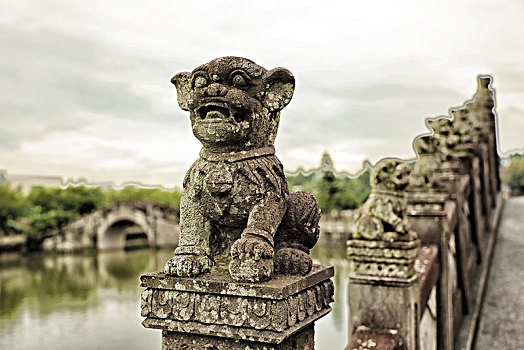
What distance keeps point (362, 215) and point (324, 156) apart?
37683mm

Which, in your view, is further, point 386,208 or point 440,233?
point 440,233

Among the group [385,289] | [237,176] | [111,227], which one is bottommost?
[111,227]

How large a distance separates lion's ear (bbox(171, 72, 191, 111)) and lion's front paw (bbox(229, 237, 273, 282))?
77cm

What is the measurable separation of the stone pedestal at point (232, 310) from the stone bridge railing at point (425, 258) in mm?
1408

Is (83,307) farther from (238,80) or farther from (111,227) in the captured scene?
(111,227)

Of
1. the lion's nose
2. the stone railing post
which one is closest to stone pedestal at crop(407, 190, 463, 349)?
the stone railing post

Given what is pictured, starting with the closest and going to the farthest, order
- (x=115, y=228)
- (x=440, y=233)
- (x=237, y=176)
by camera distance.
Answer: (x=237, y=176) → (x=440, y=233) → (x=115, y=228)

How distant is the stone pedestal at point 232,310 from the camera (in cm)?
195

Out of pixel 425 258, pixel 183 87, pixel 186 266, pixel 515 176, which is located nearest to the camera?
pixel 186 266

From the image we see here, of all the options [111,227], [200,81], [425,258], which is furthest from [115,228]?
[200,81]

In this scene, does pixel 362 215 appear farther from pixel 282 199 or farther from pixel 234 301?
pixel 234 301

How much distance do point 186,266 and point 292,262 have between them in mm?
472

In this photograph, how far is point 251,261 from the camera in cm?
206

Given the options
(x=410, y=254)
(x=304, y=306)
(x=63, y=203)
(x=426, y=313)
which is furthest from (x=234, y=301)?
(x=63, y=203)
